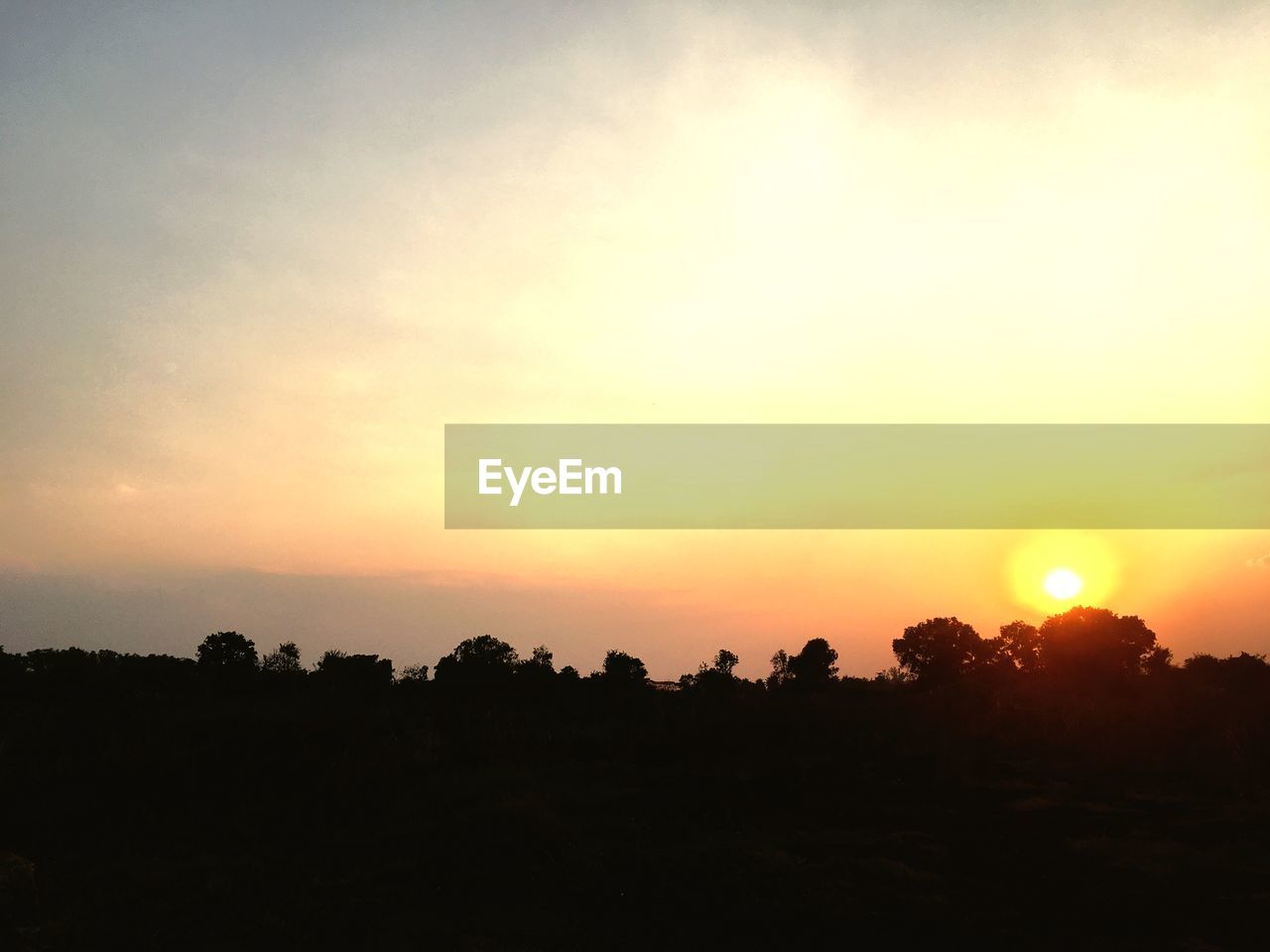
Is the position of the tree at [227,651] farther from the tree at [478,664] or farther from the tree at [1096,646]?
the tree at [1096,646]

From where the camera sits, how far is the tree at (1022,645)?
175 feet

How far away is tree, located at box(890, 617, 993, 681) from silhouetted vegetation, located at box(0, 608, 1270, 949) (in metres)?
40.7

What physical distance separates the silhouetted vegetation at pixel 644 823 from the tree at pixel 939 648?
4073 cm

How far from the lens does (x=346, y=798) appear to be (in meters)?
15.5

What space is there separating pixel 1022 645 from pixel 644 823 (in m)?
56.2

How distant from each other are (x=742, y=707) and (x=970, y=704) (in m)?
7.12

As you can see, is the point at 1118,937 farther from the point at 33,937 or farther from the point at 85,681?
the point at 85,681

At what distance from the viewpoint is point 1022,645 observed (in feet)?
199

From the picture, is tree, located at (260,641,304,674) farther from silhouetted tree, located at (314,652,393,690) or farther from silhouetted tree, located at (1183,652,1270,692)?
silhouetted tree, located at (1183,652,1270,692)

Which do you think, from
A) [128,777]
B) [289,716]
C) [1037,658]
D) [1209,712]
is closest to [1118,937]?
[1209,712]

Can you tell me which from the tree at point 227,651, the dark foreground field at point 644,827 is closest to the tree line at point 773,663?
the tree at point 227,651

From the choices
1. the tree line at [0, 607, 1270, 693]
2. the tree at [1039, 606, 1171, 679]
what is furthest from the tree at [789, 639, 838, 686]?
the tree at [1039, 606, 1171, 679]

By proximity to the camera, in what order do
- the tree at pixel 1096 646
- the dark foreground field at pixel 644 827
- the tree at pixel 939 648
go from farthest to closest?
the tree at pixel 939 648 → the tree at pixel 1096 646 → the dark foreground field at pixel 644 827

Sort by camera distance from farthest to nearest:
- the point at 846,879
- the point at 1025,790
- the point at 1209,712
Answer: the point at 1209,712 < the point at 1025,790 < the point at 846,879
